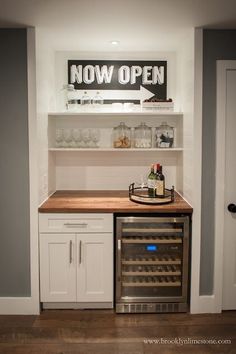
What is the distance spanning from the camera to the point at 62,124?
3.41 metres

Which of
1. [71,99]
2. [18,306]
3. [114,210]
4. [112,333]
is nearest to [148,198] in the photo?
[114,210]

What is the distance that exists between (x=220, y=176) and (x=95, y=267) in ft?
4.30

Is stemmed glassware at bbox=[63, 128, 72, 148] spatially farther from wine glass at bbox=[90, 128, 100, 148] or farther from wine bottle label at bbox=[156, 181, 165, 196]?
wine bottle label at bbox=[156, 181, 165, 196]

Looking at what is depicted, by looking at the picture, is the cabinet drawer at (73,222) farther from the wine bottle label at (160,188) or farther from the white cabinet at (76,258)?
the wine bottle label at (160,188)

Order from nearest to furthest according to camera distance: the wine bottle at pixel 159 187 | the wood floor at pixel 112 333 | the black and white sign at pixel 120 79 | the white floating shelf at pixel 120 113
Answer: the wood floor at pixel 112 333, the wine bottle at pixel 159 187, the white floating shelf at pixel 120 113, the black and white sign at pixel 120 79

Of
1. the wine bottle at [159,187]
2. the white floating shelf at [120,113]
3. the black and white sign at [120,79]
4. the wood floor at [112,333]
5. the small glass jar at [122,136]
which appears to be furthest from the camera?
the black and white sign at [120,79]

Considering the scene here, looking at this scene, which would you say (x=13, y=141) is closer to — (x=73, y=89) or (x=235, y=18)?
(x=73, y=89)

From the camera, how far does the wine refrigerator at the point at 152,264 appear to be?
107 inches

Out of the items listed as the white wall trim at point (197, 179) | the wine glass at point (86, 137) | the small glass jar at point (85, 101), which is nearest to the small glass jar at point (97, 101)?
the small glass jar at point (85, 101)

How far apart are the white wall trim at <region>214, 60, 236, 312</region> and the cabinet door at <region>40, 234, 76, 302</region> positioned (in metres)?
1.23

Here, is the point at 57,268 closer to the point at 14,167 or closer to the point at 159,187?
the point at 14,167

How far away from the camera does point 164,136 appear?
3260mm

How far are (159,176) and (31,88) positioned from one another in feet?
4.45

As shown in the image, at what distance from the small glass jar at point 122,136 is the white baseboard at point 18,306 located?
1.63 meters
